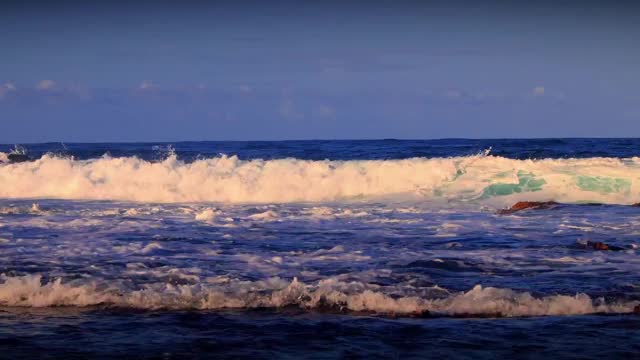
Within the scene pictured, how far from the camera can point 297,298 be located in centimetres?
668

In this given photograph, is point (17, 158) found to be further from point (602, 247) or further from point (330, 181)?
point (602, 247)

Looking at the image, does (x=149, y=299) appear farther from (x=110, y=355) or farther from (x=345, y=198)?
(x=345, y=198)

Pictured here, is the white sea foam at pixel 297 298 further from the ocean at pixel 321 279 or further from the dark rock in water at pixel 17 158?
the dark rock in water at pixel 17 158

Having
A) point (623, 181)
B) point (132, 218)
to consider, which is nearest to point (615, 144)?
point (623, 181)

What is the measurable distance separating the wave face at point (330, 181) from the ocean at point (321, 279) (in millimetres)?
751

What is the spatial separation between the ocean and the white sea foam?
0.06ft

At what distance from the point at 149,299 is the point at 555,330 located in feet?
11.4

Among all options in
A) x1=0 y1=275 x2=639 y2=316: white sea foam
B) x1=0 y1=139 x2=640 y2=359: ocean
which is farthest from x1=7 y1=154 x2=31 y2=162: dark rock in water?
x1=0 y1=275 x2=639 y2=316: white sea foam

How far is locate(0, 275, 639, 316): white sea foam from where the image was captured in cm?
632

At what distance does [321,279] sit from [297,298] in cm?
88

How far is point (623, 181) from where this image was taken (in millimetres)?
19312

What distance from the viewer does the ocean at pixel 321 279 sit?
5406mm

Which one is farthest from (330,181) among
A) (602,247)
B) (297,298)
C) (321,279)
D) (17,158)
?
(17,158)

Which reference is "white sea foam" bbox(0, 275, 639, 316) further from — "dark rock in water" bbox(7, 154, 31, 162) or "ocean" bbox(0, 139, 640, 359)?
"dark rock in water" bbox(7, 154, 31, 162)
